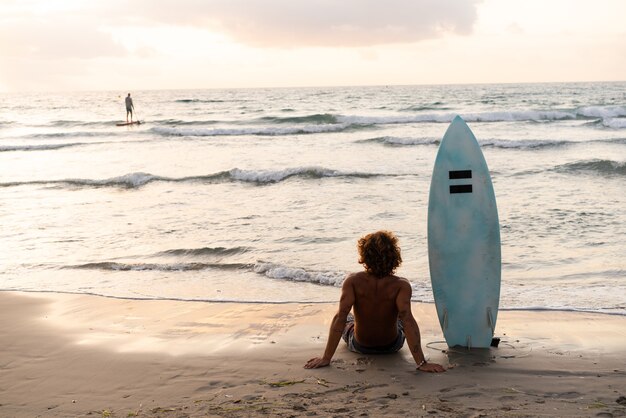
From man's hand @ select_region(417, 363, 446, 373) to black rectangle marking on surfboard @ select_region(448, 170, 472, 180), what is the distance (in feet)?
4.25

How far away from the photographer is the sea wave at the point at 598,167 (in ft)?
45.1

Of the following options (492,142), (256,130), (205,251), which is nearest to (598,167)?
(492,142)

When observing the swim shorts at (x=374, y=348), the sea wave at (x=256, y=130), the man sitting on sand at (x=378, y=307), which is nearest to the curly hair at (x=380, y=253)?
the man sitting on sand at (x=378, y=307)

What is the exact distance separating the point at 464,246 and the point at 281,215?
5687 mm

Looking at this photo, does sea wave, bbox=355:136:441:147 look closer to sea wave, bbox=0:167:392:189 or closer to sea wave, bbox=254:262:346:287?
sea wave, bbox=0:167:392:189

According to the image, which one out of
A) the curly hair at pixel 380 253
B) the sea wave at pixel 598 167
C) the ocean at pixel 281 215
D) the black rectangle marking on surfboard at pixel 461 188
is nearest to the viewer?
the curly hair at pixel 380 253

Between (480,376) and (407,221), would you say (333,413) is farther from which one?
(407,221)

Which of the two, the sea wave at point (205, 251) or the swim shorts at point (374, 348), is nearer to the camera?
the swim shorts at point (374, 348)

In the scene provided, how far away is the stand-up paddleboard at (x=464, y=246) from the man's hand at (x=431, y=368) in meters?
0.56

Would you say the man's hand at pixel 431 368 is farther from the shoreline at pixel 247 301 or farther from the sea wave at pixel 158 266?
the sea wave at pixel 158 266

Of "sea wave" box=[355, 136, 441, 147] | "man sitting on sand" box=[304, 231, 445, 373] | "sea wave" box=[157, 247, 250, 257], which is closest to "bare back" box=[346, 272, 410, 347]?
"man sitting on sand" box=[304, 231, 445, 373]

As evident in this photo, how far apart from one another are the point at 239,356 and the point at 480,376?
1.48m

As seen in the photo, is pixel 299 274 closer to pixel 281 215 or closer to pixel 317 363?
pixel 317 363

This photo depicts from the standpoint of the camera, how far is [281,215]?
10.1 metres
